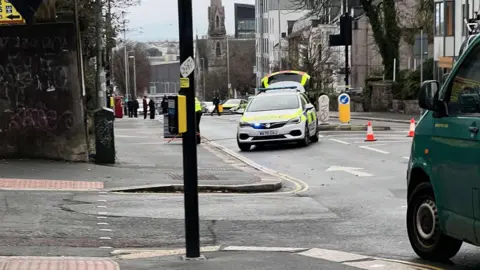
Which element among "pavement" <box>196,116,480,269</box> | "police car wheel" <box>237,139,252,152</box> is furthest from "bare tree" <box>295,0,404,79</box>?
"police car wheel" <box>237,139,252,152</box>

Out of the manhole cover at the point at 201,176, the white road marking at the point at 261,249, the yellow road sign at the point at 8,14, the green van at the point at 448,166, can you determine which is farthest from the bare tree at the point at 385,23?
the green van at the point at 448,166

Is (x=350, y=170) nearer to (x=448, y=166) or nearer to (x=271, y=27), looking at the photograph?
(x=448, y=166)

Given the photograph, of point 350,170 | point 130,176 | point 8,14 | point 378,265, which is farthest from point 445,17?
point 378,265

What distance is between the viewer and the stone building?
112 metres

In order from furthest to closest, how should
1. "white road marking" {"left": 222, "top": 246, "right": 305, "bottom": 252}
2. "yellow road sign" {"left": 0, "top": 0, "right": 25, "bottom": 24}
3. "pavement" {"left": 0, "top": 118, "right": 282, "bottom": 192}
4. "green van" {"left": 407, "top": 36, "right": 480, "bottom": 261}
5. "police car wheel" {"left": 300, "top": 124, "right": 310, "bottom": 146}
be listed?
"police car wheel" {"left": 300, "top": 124, "right": 310, "bottom": 146}, "yellow road sign" {"left": 0, "top": 0, "right": 25, "bottom": 24}, "pavement" {"left": 0, "top": 118, "right": 282, "bottom": 192}, "white road marking" {"left": 222, "top": 246, "right": 305, "bottom": 252}, "green van" {"left": 407, "top": 36, "right": 480, "bottom": 261}

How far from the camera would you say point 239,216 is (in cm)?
1008

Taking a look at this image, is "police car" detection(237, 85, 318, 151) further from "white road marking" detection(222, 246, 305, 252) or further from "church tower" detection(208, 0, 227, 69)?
"church tower" detection(208, 0, 227, 69)

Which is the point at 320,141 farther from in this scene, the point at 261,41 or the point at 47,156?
the point at 261,41

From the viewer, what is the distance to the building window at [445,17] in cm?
4016

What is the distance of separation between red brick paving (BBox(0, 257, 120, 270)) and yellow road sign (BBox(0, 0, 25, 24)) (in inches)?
313

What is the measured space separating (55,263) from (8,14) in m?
8.36

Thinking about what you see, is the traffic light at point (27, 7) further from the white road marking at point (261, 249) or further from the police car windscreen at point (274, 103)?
the police car windscreen at point (274, 103)

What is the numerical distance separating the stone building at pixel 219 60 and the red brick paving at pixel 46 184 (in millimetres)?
88045

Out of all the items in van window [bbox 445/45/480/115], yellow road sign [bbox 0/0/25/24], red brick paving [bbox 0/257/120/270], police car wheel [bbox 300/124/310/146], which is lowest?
police car wheel [bbox 300/124/310/146]
